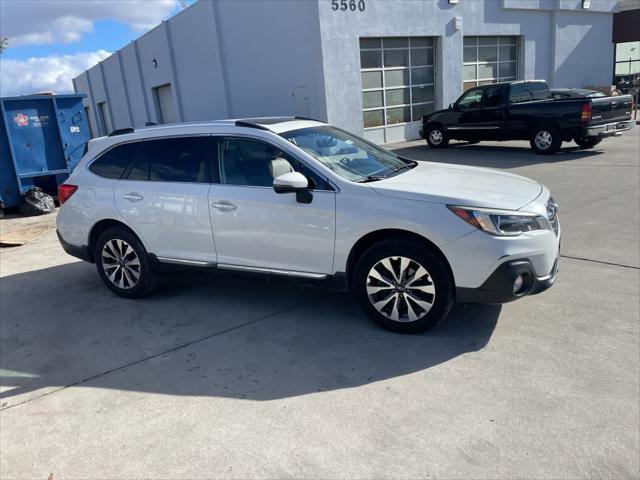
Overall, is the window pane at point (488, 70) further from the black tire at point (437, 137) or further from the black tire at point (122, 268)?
the black tire at point (122, 268)

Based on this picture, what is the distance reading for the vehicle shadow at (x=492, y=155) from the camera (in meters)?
12.7

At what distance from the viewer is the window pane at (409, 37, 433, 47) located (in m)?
18.8

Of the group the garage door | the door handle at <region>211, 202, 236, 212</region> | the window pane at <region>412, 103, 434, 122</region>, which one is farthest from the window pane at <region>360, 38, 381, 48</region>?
the door handle at <region>211, 202, 236, 212</region>

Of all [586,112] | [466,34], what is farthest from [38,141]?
[466,34]

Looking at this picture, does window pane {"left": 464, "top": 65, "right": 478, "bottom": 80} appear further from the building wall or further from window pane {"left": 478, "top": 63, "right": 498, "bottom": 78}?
the building wall

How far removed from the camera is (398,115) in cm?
1914

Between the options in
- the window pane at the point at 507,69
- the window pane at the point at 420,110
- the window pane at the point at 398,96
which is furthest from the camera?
the window pane at the point at 507,69

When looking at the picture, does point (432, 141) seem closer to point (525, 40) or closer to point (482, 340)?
point (525, 40)

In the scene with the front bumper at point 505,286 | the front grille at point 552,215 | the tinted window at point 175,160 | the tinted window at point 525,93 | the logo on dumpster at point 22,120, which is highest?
the logo on dumpster at point 22,120

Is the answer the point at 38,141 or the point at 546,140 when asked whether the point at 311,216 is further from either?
the point at 546,140

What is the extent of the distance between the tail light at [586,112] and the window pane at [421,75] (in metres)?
7.93

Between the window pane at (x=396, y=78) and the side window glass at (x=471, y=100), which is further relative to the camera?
the window pane at (x=396, y=78)

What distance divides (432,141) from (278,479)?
15.1 metres

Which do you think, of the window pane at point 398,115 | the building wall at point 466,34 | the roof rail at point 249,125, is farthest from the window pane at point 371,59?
the roof rail at point 249,125
